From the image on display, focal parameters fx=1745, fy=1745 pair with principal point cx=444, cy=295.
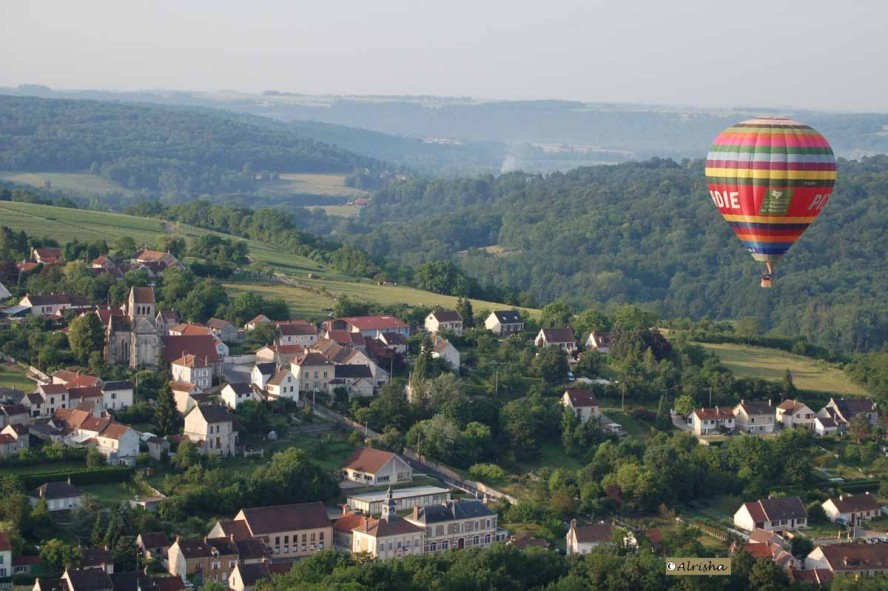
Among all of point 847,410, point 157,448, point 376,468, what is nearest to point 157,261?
point 157,448

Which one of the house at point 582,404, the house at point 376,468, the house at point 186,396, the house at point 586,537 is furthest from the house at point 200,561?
the house at point 582,404

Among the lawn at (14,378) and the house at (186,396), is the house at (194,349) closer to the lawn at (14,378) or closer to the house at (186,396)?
the house at (186,396)

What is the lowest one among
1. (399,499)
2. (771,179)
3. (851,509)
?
(851,509)

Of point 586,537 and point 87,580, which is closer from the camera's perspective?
point 87,580

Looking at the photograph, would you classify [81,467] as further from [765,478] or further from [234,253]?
[234,253]

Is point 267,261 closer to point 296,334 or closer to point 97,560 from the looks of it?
point 296,334

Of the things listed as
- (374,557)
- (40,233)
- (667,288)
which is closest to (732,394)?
(374,557)
